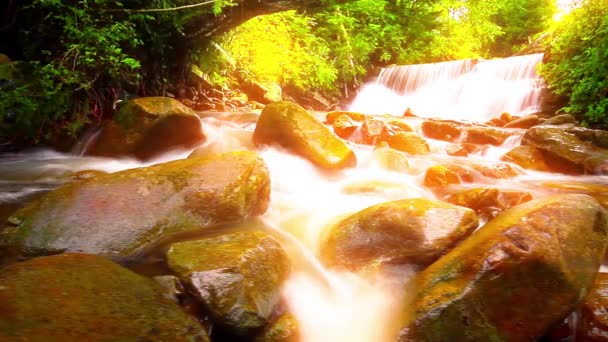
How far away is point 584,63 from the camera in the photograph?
7.88 meters

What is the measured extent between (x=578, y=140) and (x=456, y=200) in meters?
3.71

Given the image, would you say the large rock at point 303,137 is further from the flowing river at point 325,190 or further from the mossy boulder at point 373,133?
the mossy boulder at point 373,133

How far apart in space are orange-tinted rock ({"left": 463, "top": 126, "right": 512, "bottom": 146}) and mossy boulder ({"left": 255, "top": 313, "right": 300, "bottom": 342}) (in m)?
7.03

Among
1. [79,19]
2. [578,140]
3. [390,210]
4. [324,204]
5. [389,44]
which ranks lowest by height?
[324,204]

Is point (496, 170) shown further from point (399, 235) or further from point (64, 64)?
point (64, 64)

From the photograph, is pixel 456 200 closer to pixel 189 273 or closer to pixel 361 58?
pixel 189 273

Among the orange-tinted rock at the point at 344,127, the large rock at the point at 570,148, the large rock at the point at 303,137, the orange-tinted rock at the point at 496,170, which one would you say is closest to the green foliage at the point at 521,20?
the large rock at the point at 570,148

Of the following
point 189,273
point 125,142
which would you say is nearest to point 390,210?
point 189,273

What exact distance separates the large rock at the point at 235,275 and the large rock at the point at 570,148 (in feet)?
18.6

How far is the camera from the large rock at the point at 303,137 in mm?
5215

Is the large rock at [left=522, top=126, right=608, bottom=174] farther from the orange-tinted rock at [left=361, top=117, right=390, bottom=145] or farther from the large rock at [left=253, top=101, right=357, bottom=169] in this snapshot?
the large rock at [left=253, top=101, right=357, bottom=169]

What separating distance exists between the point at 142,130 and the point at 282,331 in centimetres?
415

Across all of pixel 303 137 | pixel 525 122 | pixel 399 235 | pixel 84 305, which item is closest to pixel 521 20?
pixel 525 122

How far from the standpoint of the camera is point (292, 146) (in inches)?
209
